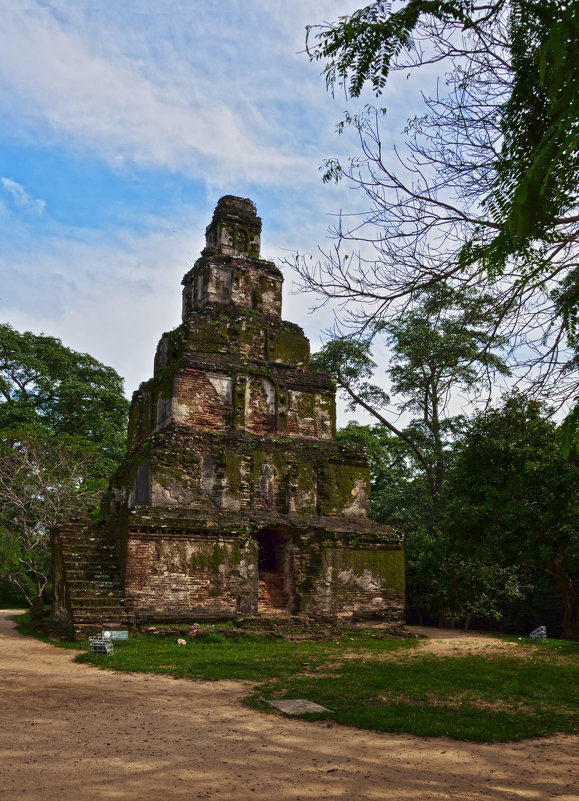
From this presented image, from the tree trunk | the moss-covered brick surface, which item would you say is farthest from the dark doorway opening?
the tree trunk

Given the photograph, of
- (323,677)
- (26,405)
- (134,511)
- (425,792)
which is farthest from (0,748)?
(26,405)

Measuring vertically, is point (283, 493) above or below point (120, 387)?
below

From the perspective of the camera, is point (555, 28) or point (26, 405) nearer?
point (555, 28)

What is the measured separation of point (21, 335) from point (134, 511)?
22.2 m

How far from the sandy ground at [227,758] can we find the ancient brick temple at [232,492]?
617 cm

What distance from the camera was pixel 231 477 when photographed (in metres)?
15.9

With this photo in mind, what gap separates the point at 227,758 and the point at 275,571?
11.1m

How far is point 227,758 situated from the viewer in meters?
5.36

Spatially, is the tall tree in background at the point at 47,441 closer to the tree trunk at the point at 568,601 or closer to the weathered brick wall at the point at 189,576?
the weathered brick wall at the point at 189,576

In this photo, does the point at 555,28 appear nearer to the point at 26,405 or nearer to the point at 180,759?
the point at 180,759

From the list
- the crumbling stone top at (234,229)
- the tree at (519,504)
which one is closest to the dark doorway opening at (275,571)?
the tree at (519,504)

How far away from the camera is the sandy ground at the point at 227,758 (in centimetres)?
464

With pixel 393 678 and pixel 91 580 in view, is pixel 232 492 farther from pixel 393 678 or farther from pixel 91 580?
pixel 393 678

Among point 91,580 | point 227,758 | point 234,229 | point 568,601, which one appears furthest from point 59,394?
point 227,758
